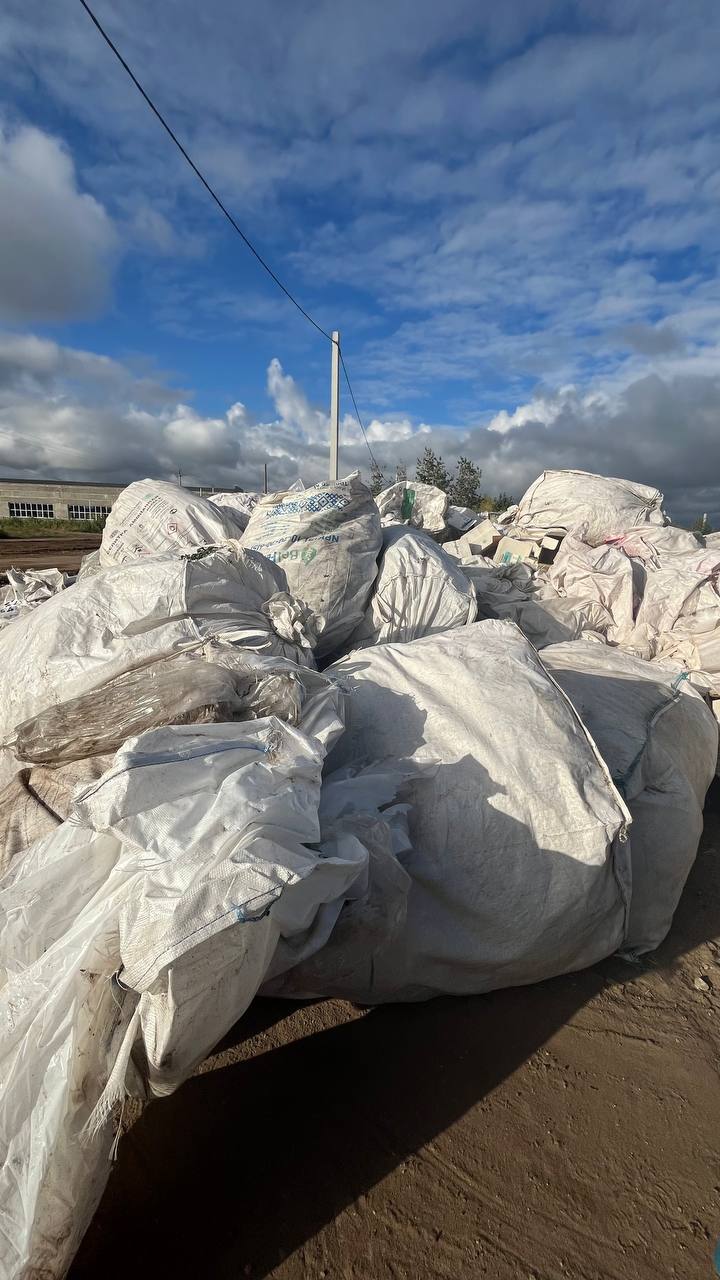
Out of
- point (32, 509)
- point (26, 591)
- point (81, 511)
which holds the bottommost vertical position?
point (81, 511)

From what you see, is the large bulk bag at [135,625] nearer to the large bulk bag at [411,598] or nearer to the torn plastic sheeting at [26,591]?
the large bulk bag at [411,598]

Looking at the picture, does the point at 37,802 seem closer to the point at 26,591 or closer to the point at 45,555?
the point at 26,591

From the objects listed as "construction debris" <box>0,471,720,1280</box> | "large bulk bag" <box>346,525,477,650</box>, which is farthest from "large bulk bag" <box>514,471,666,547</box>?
"large bulk bag" <box>346,525,477,650</box>

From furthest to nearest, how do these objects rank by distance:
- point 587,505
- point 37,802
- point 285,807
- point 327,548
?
point 587,505, point 327,548, point 37,802, point 285,807

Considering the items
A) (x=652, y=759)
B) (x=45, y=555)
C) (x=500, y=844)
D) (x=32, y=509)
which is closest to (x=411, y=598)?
(x=652, y=759)

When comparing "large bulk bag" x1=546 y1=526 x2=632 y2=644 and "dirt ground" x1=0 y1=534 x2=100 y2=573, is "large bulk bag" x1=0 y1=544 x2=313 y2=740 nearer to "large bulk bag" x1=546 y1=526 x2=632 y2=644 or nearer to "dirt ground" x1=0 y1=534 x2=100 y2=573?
"large bulk bag" x1=546 y1=526 x2=632 y2=644

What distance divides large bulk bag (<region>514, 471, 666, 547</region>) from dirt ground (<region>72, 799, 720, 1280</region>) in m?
2.99

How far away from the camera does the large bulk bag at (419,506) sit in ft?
12.1

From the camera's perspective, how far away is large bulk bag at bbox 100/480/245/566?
270 centimetres

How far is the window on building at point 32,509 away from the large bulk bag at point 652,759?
110 feet

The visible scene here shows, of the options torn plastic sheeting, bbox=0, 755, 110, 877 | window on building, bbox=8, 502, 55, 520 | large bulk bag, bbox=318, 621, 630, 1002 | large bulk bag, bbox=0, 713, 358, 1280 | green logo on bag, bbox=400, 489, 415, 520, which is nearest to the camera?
large bulk bag, bbox=0, 713, 358, 1280

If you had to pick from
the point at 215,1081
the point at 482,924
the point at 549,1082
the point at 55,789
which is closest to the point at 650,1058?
the point at 549,1082

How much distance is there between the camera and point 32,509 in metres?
31.7

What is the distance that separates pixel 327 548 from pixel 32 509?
34.3 metres
